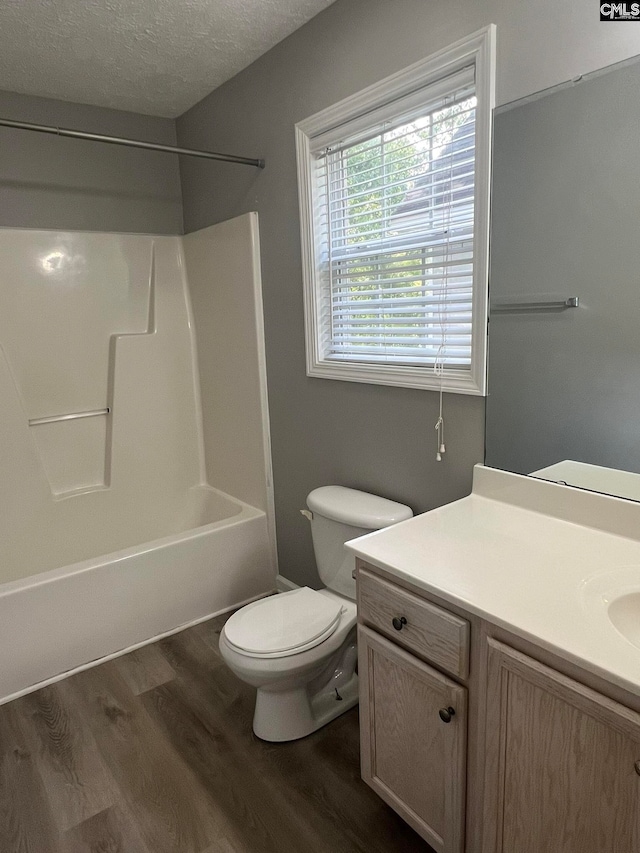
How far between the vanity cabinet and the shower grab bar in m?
2.05

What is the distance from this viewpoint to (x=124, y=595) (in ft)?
8.00

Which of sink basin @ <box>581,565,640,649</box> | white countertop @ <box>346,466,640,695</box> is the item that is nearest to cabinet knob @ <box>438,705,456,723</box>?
white countertop @ <box>346,466,640,695</box>

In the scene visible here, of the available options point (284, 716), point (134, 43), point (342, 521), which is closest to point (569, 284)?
point (342, 521)

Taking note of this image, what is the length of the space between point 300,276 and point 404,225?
1.89 feet

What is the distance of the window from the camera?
1.69 m

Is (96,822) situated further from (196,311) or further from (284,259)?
(196,311)

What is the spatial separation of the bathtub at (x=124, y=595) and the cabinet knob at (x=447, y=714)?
155 centimetres

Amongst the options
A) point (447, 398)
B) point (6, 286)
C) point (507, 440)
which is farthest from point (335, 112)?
point (6, 286)

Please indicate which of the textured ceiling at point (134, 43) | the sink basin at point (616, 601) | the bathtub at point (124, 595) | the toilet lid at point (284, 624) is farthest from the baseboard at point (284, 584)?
the textured ceiling at point (134, 43)

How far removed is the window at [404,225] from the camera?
1.69 m

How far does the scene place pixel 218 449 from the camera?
10.5 feet

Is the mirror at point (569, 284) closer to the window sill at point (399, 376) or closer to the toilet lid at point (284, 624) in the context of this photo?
the window sill at point (399, 376)

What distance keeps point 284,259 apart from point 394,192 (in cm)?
65

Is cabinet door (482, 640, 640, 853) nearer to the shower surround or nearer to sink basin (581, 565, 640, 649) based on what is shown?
sink basin (581, 565, 640, 649)
